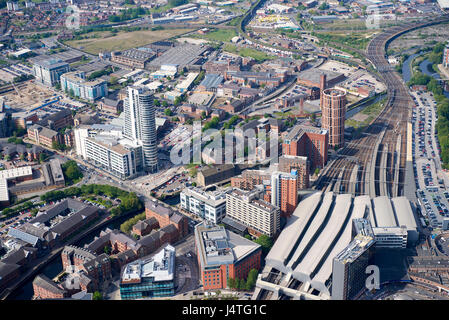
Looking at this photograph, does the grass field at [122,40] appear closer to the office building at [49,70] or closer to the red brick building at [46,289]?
the office building at [49,70]

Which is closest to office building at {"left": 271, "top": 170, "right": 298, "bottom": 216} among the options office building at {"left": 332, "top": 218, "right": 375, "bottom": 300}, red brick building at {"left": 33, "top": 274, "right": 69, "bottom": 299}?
office building at {"left": 332, "top": 218, "right": 375, "bottom": 300}

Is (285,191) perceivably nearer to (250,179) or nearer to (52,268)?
(250,179)

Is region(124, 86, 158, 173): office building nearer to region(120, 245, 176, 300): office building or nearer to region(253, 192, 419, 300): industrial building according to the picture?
region(253, 192, 419, 300): industrial building

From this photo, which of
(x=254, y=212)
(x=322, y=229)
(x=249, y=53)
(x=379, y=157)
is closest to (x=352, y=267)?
(x=322, y=229)

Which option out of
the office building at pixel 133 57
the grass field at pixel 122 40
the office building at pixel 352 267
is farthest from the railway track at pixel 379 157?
the grass field at pixel 122 40

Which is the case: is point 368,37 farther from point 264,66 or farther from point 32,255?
point 32,255

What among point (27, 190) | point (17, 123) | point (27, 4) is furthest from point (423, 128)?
point (27, 4)

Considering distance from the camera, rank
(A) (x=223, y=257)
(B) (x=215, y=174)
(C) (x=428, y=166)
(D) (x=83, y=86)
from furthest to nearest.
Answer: (D) (x=83, y=86) < (C) (x=428, y=166) < (B) (x=215, y=174) < (A) (x=223, y=257)

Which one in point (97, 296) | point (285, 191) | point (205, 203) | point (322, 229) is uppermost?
point (285, 191)
